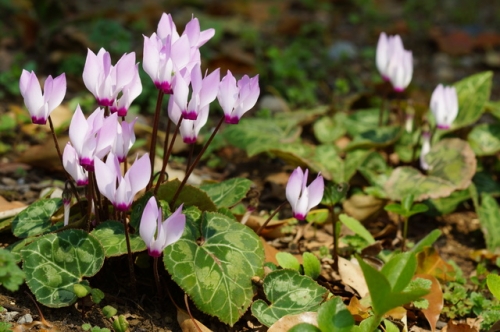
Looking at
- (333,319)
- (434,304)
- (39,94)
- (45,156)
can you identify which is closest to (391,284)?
(333,319)

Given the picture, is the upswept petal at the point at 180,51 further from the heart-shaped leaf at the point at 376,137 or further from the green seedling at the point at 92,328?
the heart-shaped leaf at the point at 376,137

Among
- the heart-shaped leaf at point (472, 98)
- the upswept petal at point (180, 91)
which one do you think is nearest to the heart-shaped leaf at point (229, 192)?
the upswept petal at point (180, 91)

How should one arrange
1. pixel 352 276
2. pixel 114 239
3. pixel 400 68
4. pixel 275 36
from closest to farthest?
pixel 114 239
pixel 352 276
pixel 400 68
pixel 275 36

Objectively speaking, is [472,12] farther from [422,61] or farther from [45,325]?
[45,325]

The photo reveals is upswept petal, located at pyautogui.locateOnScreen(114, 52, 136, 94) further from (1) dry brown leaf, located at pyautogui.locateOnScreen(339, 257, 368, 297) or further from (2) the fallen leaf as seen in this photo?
(2) the fallen leaf

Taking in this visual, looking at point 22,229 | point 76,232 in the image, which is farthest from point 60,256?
point 22,229

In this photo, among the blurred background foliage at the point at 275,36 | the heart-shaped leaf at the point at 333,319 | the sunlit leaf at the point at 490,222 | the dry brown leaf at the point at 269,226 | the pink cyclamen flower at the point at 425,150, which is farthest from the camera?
the blurred background foliage at the point at 275,36

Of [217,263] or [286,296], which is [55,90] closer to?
[217,263]
